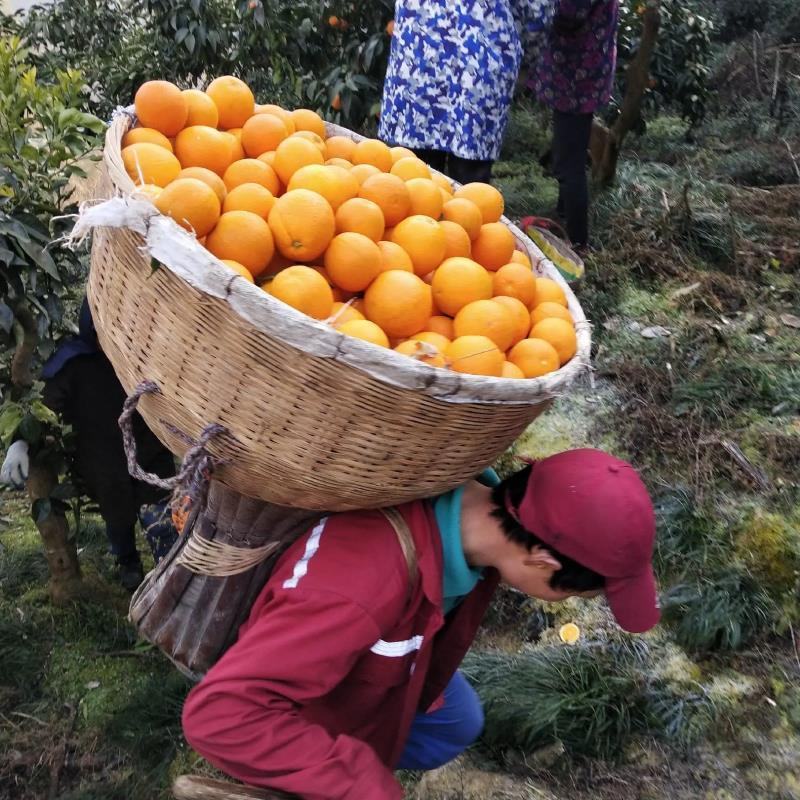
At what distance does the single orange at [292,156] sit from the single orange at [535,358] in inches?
21.2

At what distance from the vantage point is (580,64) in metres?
4.21

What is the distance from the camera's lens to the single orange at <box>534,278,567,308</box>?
1.62m

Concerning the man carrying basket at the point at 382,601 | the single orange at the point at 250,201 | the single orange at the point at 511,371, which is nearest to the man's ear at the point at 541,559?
the man carrying basket at the point at 382,601

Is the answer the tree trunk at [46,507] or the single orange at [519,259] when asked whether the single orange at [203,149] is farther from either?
the tree trunk at [46,507]

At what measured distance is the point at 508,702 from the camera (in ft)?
8.64

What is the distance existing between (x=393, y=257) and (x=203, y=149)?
42 centimetres

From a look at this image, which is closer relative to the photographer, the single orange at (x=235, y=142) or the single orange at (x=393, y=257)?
the single orange at (x=393, y=257)

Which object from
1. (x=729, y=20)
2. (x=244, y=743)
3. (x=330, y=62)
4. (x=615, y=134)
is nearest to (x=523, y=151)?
(x=615, y=134)

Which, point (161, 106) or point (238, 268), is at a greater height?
point (161, 106)

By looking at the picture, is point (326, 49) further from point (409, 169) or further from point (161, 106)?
point (161, 106)

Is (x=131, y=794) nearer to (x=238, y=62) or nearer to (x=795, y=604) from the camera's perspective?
(x=795, y=604)

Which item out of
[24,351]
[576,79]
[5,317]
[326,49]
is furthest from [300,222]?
[326,49]

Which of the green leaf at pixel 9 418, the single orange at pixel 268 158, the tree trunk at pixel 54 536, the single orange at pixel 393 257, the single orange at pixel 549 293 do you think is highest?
the single orange at pixel 268 158

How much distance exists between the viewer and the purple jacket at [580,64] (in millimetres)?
4145
